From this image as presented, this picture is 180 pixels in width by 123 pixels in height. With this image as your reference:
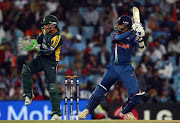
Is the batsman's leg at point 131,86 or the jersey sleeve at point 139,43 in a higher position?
the jersey sleeve at point 139,43

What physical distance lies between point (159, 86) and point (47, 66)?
624 centimetres

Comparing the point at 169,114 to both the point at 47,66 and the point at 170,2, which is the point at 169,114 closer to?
the point at 47,66

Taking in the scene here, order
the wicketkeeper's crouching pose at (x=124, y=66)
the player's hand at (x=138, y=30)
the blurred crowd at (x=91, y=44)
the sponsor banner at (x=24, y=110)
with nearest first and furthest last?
the player's hand at (x=138, y=30) < the wicketkeeper's crouching pose at (x=124, y=66) < the sponsor banner at (x=24, y=110) < the blurred crowd at (x=91, y=44)

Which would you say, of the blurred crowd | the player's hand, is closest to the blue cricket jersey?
the player's hand

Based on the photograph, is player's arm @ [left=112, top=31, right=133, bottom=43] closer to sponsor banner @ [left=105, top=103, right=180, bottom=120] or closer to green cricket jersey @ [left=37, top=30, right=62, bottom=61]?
green cricket jersey @ [left=37, top=30, right=62, bottom=61]

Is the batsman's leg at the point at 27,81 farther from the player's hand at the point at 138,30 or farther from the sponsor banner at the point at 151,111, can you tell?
the sponsor banner at the point at 151,111

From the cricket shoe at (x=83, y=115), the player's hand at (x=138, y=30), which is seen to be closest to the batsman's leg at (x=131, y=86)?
the player's hand at (x=138, y=30)

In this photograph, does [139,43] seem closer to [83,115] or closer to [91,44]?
[83,115]

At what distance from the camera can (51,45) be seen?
11148 millimetres

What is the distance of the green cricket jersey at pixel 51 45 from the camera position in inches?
439

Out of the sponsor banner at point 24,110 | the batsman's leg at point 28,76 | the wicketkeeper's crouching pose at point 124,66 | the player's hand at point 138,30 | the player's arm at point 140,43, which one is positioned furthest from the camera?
the sponsor banner at point 24,110

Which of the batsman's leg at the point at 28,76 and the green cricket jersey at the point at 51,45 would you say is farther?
the batsman's leg at the point at 28,76

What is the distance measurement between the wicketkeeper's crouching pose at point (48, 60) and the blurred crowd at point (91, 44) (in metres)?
4.18

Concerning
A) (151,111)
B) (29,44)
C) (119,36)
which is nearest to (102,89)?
(119,36)
